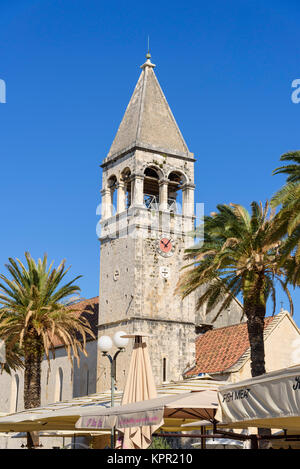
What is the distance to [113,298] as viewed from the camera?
41219mm

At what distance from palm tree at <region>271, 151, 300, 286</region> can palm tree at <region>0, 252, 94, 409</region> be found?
1431 cm

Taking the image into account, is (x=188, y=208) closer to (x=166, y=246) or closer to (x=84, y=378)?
(x=166, y=246)

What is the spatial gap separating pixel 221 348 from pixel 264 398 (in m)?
30.7

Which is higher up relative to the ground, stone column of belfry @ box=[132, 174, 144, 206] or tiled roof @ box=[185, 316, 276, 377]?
stone column of belfry @ box=[132, 174, 144, 206]

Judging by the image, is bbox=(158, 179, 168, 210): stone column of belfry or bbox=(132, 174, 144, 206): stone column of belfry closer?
bbox=(132, 174, 144, 206): stone column of belfry

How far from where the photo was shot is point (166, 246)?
41.2 metres

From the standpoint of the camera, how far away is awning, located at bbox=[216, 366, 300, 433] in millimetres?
8688

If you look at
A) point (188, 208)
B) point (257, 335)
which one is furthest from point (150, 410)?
point (188, 208)

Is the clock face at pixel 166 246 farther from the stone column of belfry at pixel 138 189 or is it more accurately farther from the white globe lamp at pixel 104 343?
the white globe lamp at pixel 104 343

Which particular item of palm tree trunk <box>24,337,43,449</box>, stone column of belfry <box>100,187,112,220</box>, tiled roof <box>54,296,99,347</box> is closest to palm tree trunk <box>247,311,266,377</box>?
palm tree trunk <box>24,337,43,449</box>

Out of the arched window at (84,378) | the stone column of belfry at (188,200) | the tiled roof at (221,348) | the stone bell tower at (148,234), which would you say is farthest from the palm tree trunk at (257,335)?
the arched window at (84,378)

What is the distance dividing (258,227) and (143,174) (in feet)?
51.8

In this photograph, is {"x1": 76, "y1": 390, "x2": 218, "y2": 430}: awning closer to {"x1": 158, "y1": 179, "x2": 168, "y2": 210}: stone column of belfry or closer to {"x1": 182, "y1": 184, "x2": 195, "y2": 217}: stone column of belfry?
{"x1": 158, "y1": 179, "x2": 168, "y2": 210}: stone column of belfry

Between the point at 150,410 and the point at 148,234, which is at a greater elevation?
the point at 148,234
